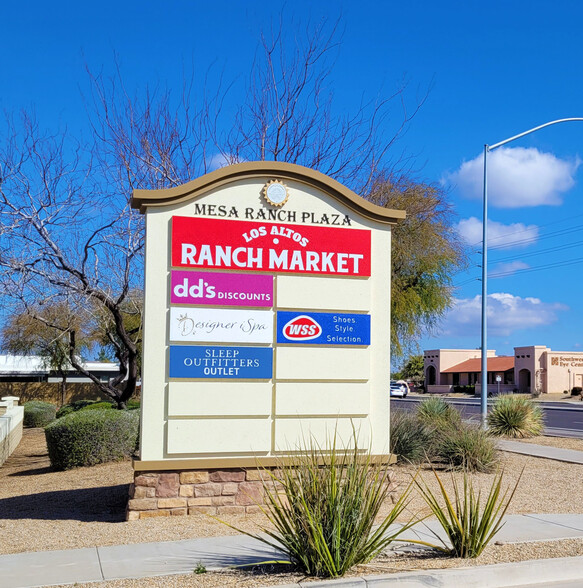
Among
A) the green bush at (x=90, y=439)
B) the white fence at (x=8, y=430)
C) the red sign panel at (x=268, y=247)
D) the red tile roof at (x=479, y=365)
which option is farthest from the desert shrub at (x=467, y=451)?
the red tile roof at (x=479, y=365)

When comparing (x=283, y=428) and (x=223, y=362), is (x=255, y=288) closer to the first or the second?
(x=223, y=362)

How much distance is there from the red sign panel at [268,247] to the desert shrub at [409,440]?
15.3 ft

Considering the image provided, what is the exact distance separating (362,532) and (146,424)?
3.79m

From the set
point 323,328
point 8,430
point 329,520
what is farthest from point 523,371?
point 329,520

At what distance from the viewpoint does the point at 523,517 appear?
1017 cm

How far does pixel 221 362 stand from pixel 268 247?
1.75 metres

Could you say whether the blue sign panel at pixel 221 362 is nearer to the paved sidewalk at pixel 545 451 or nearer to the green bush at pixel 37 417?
the paved sidewalk at pixel 545 451

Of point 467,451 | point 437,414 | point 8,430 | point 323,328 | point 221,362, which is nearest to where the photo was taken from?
point 221,362

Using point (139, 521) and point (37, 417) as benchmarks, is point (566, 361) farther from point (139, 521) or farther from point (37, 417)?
point (139, 521)

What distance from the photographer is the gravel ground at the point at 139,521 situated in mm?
7379

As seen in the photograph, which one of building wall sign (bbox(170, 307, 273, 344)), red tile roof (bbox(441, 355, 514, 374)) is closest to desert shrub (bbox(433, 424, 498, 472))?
building wall sign (bbox(170, 307, 273, 344))

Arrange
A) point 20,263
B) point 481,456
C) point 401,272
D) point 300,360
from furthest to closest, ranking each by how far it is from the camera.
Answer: point 401,272, point 20,263, point 481,456, point 300,360

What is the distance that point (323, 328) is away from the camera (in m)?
10.7

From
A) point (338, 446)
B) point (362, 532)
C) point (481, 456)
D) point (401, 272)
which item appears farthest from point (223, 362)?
point (401, 272)
